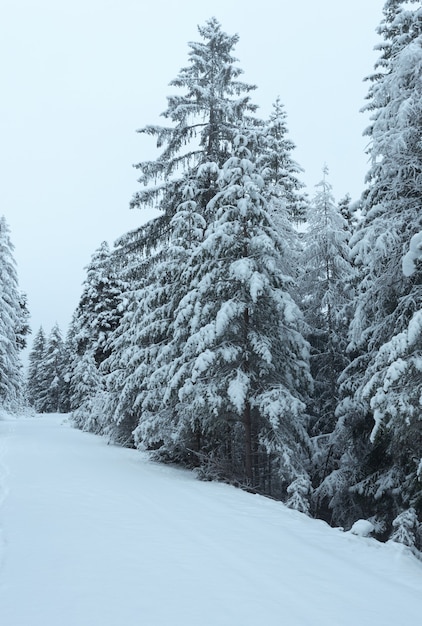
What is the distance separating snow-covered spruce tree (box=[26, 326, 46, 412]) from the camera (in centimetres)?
6278

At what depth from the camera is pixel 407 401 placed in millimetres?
8195

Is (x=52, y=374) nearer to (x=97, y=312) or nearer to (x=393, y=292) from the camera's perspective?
(x=97, y=312)

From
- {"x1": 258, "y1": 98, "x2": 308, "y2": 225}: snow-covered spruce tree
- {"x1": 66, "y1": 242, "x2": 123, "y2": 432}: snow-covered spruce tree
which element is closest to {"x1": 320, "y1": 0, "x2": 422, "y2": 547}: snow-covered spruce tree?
{"x1": 258, "y1": 98, "x2": 308, "y2": 225}: snow-covered spruce tree

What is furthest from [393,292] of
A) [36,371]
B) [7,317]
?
[36,371]

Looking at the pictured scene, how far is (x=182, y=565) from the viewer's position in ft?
17.0

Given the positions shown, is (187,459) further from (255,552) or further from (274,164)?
(274,164)

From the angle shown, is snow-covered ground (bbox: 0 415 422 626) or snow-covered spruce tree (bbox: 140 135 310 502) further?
snow-covered spruce tree (bbox: 140 135 310 502)

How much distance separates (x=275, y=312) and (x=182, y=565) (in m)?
7.71

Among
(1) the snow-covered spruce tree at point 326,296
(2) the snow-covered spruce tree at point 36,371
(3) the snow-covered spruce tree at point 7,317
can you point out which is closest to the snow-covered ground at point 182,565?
(1) the snow-covered spruce tree at point 326,296

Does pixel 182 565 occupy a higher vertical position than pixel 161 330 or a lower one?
lower

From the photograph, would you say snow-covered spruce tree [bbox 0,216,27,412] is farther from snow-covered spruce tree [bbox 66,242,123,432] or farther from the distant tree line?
the distant tree line

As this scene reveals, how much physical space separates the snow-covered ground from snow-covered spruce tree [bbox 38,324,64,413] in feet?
169

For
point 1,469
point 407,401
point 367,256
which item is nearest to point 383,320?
point 367,256

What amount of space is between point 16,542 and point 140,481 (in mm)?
5004
